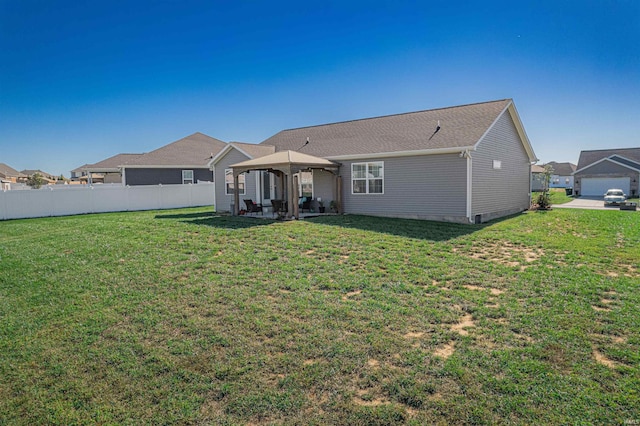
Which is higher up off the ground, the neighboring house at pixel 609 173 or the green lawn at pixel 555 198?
the neighboring house at pixel 609 173

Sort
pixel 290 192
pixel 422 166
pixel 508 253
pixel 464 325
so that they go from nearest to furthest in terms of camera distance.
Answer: pixel 464 325 < pixel 508 253 < pixel 290 192 < pixel 422 166

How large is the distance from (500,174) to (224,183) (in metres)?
13.2

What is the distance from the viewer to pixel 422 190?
47.2ft

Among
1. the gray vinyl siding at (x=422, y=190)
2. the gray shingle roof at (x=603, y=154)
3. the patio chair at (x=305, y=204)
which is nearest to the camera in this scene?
the gray vinyl siding at (x=422, y=190)

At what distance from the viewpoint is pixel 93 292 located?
6551mm

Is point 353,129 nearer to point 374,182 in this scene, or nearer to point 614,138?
point 374,182

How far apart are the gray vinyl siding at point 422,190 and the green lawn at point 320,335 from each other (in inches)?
188

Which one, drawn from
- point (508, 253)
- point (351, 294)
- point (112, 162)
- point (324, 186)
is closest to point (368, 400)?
point (351, 294)

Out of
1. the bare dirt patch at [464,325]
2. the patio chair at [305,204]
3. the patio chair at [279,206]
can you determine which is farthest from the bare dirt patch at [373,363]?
the patio chair at [305,204]

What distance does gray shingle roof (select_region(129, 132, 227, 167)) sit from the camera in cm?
2612

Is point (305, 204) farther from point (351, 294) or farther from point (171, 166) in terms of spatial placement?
point (171, 166)

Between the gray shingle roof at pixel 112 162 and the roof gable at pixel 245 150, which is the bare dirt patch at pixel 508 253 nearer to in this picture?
the roof gable at pixel 245 150

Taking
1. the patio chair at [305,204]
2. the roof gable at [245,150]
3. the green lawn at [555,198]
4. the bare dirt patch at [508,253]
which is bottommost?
the bare dirt patch at [508,253]

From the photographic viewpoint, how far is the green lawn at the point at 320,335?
3.50 metres
